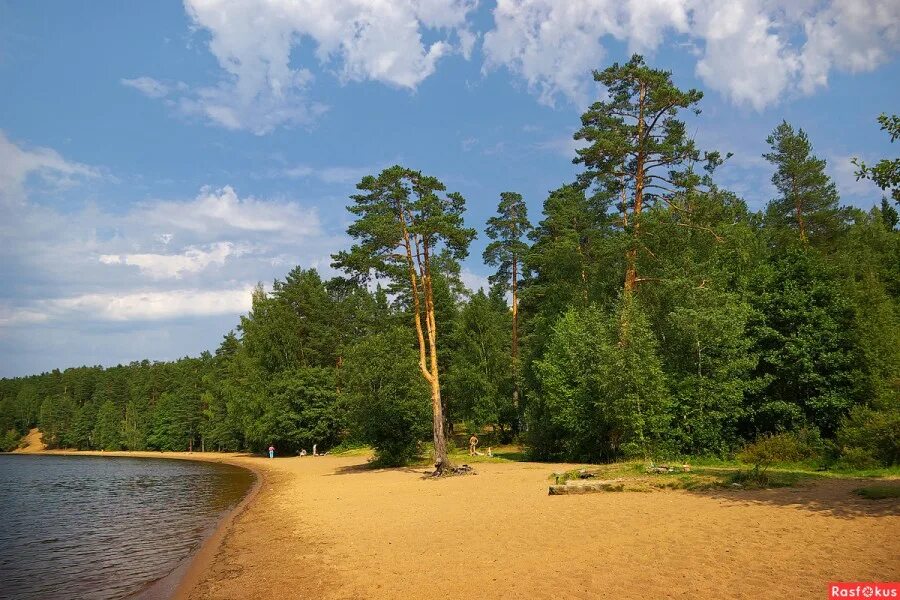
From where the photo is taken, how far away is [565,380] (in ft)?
89.1

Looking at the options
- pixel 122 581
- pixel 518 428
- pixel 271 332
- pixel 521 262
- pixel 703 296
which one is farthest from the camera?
pixel 271 332

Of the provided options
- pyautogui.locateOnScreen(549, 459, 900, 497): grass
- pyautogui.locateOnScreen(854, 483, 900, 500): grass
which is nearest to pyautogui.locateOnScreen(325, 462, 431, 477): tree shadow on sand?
pyautogui.locateOnScreen(549, 459, 900, 497): grass

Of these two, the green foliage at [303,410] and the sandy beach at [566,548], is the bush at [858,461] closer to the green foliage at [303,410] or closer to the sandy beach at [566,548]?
the sandy beach at [566,548]

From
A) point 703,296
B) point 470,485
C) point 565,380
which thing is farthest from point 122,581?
point 703,296

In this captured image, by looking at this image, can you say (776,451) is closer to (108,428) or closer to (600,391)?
(600,391)

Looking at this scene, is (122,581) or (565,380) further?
(565,380)

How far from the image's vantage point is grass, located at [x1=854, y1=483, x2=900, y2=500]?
37.1 feet

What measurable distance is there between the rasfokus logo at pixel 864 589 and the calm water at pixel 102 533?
1274cm

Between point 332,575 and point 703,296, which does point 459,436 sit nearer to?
point 703,296

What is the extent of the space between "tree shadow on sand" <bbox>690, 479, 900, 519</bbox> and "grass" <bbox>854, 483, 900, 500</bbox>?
6.1 inches

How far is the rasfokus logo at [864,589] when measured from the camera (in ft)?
20.9

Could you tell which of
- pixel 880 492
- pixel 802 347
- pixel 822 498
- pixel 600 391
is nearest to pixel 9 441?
pixel 600 391

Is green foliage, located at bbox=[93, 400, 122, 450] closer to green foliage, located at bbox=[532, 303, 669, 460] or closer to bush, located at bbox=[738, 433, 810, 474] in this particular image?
green foliage, located at bbox=[532, 303, 669, 460]

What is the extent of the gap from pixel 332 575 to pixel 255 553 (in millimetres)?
3913
